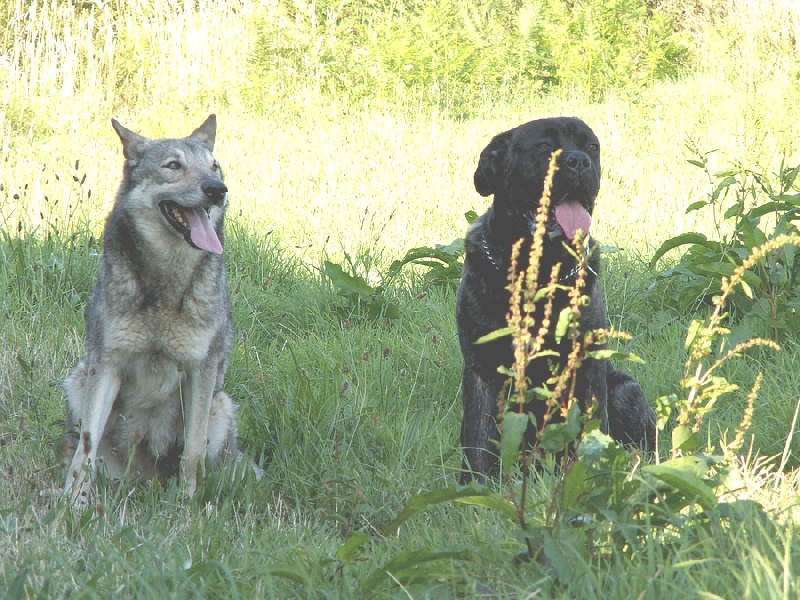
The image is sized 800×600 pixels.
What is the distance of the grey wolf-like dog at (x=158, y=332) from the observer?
12.8 feet

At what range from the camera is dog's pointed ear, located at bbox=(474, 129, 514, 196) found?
438 cm

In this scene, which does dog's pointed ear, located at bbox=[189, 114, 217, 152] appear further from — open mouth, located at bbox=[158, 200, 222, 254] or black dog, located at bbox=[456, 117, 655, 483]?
black dog, located at bbox=[456, 117, 655, 483]

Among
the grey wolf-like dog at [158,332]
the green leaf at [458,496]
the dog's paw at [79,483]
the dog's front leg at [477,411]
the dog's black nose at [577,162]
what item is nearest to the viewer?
the green leaf at [458,496]

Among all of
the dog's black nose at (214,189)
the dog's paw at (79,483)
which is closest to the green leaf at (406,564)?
the dog's paw at (79,483)

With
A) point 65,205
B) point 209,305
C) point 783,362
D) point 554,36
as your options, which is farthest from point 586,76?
point 209,305

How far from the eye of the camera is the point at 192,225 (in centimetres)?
412

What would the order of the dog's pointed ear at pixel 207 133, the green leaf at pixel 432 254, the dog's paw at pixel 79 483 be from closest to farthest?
the dog's paw at pixel 79 483 < the dog's pointed ear at pixel 207 133 < the green leaf at pixel 432 254

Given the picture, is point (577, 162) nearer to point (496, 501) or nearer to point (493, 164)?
point (493, 164)

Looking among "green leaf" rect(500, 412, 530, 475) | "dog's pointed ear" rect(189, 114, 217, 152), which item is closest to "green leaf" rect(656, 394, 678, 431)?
"green leaf" rect(500, 412, 530, 475)

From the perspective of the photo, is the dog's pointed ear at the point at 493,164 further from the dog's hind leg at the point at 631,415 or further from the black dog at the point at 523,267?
the dog's hind leg at the point at 631,415

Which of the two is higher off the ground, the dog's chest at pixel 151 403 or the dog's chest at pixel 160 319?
the dog's chest at pixel 160 319

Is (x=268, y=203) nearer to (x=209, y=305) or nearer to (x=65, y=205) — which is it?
(x=65, y=205)

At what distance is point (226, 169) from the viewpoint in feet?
27.5

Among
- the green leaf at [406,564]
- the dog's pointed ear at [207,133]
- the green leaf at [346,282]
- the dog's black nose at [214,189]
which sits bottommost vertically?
the green leaf at [406,564]
